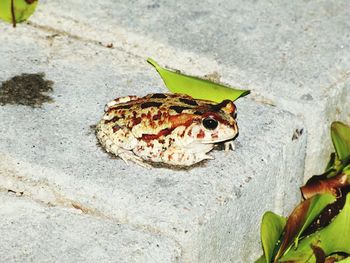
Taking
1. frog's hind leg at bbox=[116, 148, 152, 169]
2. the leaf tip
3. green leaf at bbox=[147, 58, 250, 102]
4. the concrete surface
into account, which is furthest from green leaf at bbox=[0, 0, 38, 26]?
frog's hind leg at bbox=[116, 148, 152, 169]

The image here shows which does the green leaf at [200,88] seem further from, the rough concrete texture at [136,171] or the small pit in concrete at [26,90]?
the small pit in concrete at [26,90]

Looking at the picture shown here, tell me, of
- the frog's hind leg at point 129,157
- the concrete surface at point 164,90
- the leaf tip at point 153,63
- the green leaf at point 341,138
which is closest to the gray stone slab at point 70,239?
the concrete surface at point 164,90

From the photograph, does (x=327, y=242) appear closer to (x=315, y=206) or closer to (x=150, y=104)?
(x=315, y=206)

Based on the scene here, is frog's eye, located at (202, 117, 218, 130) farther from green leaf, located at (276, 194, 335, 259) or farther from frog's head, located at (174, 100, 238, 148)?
green leaf, located at (276, 194, 335, 259)

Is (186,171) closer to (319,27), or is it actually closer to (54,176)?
(54,176)

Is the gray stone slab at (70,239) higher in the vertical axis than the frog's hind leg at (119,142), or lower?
lower

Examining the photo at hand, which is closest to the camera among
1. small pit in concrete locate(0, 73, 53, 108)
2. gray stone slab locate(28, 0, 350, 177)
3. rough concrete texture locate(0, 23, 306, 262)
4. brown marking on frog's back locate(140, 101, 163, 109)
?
rough concrete texture locate(0, 23, 306, 262)

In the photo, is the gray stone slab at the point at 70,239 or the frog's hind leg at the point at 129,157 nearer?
the gray stone slab at the point at 70,239
